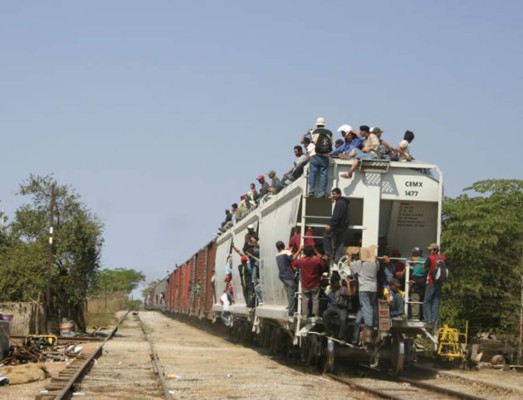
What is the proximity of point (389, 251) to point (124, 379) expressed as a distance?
512 cm

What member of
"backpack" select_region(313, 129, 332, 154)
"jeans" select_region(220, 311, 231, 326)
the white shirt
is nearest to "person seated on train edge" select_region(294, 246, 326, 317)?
"backpack" select_region(313, 129, 332, 154)

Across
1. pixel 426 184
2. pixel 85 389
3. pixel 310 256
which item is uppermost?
pixel 426 184

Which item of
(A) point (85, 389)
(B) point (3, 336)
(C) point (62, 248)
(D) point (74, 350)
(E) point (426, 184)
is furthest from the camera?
(C) point (62, 248)

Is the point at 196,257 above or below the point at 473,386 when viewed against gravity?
above

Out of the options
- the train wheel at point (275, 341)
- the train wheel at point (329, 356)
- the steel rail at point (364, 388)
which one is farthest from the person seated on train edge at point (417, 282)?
the train wheel at point (275, 341)

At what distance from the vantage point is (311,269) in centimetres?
1552

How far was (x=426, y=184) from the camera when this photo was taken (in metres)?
16.0

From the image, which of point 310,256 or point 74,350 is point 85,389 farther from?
point 74,350

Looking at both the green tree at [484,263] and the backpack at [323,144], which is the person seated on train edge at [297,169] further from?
the green tree at [484,263]

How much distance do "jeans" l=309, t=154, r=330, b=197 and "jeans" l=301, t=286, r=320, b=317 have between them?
1693 mm

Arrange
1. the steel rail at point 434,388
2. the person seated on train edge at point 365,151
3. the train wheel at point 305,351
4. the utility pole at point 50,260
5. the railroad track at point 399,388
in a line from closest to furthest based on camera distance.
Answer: the steel rail at point 434,388 → the railroad track at point 399,388 → the person seated on train edge at point 365,151 → the train wheel at point 305,351 → the utility pole at point 50,260

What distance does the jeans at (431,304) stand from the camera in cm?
1591

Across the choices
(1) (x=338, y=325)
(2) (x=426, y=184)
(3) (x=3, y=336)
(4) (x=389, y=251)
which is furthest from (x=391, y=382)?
(3) (x=3, y=336)

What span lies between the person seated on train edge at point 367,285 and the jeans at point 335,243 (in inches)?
15.8
